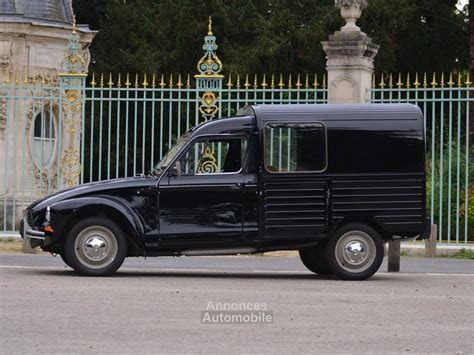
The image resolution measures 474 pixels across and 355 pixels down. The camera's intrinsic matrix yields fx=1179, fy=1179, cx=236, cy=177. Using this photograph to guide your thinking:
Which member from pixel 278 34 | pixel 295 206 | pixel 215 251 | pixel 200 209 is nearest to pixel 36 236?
pixel 200 209

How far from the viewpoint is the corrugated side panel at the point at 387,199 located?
14.1 meters

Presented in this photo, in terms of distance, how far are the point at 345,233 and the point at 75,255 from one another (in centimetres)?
320

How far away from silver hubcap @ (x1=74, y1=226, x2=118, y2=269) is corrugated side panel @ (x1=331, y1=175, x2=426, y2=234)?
2.70 metres

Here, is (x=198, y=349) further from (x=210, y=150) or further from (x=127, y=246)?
(x=210, y=150)

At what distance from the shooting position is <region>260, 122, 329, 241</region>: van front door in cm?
1402

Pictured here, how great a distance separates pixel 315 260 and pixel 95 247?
2.91 m

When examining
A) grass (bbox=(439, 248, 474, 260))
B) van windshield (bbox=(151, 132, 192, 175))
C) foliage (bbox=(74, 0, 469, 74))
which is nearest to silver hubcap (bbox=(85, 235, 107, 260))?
van windshield (bbox=(151, 132, 192, 175))

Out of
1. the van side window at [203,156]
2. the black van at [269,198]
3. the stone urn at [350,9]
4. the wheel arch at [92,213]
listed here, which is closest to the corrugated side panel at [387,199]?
the black van at [269,198]

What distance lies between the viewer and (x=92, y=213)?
13703 mm

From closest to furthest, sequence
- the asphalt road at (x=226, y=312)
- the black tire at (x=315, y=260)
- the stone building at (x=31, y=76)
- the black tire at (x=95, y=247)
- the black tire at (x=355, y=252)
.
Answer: the asphalt road at (x=226, y=312) < the black tire at (x=95, y=247) < the black tire at (x=355, y=252) < the black tire at (x=315, y=260) < the stone building at (x=31, y=76)

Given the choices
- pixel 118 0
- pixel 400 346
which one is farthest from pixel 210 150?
pixel 118 0

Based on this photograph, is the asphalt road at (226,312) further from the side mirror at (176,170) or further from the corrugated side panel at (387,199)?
the side mirror at (176,170)

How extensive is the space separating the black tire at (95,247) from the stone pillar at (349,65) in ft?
21.8

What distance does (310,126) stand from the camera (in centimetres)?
1420
